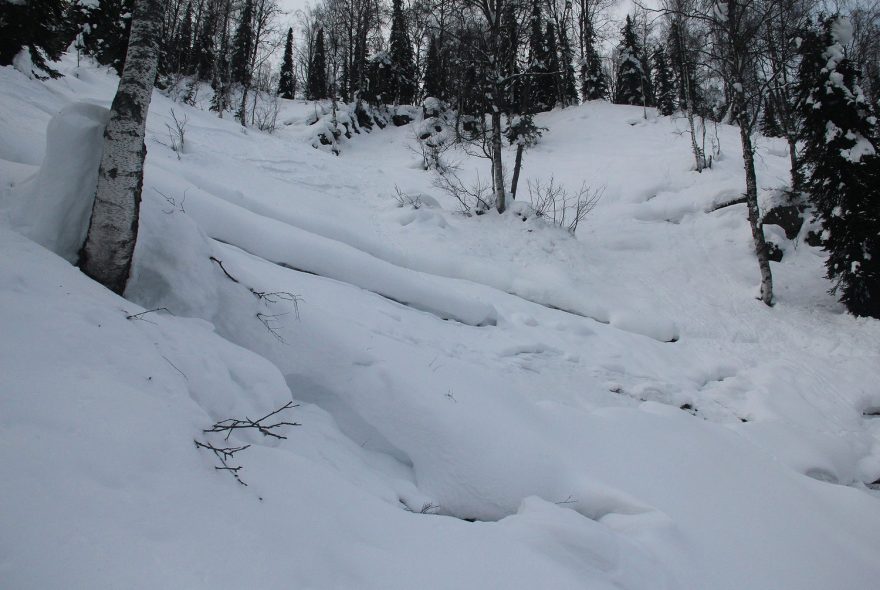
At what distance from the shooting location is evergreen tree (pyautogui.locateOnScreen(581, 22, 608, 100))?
33875 mm

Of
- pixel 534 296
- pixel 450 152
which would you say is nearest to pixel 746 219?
pixel 534 296

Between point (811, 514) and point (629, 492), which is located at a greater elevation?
point (629, 492)

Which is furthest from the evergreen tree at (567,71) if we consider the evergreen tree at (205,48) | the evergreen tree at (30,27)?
the evergreen tree at (30,27)

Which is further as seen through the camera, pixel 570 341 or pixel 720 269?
pixel 720 269

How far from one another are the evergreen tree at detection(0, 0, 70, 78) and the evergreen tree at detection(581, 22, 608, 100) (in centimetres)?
3410

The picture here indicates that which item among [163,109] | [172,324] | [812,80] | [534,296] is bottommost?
[534,296]

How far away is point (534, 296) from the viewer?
9383 mm

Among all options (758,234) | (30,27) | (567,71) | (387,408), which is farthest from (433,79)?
(387,408)

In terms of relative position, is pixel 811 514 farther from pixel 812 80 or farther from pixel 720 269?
pixel 812 80

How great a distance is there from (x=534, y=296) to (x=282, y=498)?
7.76 m

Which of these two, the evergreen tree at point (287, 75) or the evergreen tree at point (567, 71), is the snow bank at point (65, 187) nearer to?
the evergreen tree at point (567, 71)

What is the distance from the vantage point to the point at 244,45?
29156 mm

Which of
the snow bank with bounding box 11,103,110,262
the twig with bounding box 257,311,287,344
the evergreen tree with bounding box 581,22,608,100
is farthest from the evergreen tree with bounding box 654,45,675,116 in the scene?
the snow bank with bounding box 11,103,110,262

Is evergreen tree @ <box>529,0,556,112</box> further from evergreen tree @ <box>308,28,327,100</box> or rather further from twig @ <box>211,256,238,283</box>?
twig @ <box>211,256,238,283</box>
